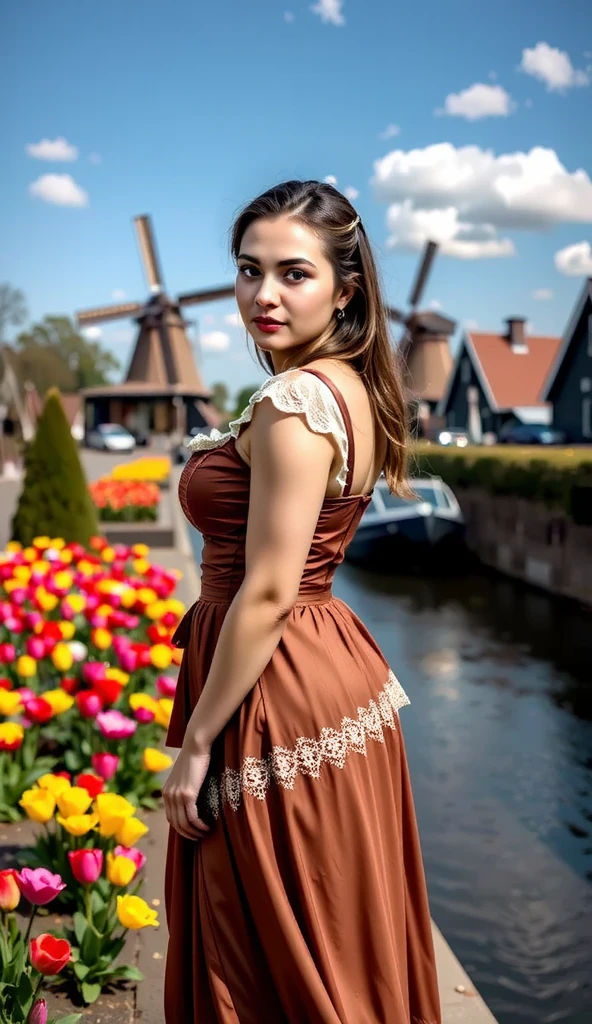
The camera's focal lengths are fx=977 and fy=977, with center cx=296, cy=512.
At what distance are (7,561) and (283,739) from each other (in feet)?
13.0

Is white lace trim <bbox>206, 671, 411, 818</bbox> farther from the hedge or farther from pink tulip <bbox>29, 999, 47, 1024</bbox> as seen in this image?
the hedge

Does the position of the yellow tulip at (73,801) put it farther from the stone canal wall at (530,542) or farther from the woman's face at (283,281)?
the stone canal wall at (530,542)

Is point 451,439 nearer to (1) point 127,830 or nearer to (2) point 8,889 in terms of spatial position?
(1) point 127,830

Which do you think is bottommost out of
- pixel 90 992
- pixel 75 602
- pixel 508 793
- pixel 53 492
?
pixel 508 793

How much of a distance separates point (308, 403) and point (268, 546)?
0.26m

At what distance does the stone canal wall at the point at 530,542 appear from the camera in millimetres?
13281

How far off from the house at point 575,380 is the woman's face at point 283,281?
26497mm

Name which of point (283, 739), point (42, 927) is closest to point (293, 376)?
point (283, 739)

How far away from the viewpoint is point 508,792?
21.0 ft

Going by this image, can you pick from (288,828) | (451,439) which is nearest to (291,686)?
(288,828)

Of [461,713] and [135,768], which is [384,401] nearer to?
[135,768]

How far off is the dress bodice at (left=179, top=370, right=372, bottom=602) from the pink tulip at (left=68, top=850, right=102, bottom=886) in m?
0.87

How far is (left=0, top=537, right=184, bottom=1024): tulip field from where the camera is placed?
231cm

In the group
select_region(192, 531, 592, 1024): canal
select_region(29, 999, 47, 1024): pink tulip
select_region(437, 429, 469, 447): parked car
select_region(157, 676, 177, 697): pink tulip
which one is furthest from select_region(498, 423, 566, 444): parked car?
select_region(29, 999, 47, 1024): pink tulip
